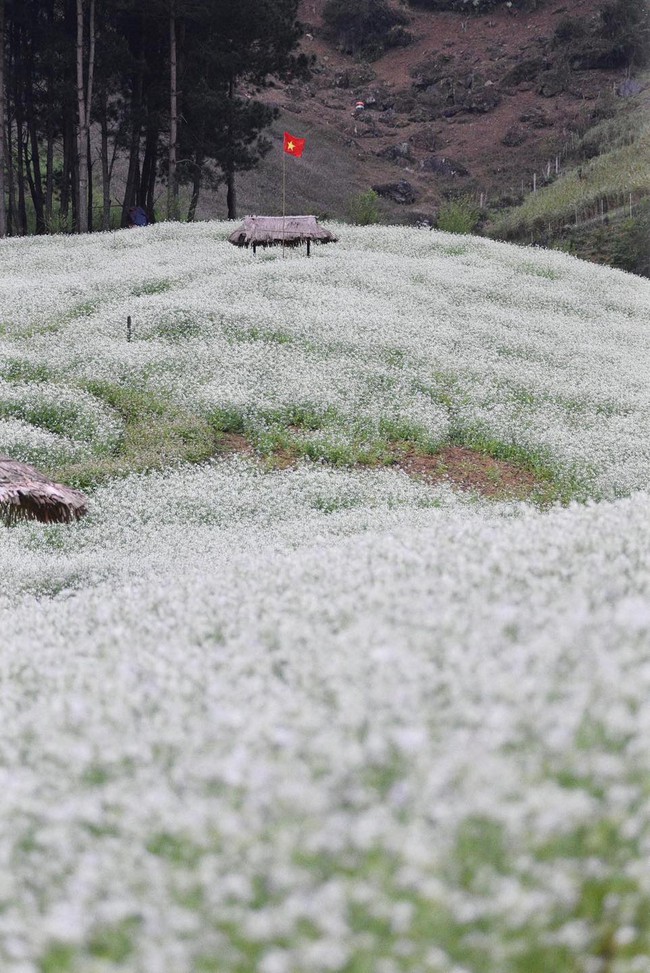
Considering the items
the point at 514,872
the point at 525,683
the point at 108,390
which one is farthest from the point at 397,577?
the point at 108,390

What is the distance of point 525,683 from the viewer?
288 centimetres

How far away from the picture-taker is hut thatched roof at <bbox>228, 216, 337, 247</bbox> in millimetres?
35188

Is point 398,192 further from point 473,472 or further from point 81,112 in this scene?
point 473,472

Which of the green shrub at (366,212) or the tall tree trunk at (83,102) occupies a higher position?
the tall tree trunk at (83,102)

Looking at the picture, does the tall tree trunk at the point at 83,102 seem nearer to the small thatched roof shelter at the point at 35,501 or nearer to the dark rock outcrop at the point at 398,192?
the small thatched roof shelter at the point at 35,501

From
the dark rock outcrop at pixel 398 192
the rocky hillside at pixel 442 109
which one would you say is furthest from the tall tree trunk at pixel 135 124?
the dark rock outcrop at pixel 398 192

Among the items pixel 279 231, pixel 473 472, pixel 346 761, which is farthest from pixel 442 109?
pixel 346 761

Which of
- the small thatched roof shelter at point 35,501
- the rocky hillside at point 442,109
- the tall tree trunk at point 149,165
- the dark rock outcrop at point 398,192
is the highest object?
the rocky hillside at point 442,109

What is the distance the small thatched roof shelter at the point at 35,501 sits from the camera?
13.2 metres

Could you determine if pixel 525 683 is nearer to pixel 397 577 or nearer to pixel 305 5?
pixel 397 577

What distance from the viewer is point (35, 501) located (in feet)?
43.3

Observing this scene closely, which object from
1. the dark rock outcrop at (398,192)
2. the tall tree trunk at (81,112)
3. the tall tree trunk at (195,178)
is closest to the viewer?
the tall tree trunk at (81,112)

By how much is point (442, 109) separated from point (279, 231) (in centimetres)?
9602

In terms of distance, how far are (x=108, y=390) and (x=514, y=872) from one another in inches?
727
